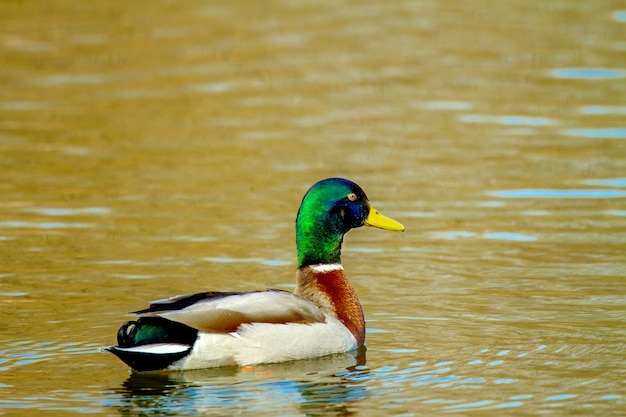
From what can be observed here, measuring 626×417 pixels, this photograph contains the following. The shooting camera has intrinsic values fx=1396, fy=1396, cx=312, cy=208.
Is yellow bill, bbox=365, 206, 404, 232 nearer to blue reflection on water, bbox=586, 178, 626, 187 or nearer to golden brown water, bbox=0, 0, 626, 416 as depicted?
golden brown water, bbox=0, 0, 626, 416

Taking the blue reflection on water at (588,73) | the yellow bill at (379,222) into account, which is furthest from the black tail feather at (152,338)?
the blue reflection on water at (588,73)

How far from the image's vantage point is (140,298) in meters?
11.8

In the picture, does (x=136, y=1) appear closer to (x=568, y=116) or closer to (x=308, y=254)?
(x=568, y=116)

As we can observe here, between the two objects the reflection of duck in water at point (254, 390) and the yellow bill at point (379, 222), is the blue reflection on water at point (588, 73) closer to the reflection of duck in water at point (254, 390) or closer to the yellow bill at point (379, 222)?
the yellow bill at point (379, 222)

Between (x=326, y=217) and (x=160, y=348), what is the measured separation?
2058 mm

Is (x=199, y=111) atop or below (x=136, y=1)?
below

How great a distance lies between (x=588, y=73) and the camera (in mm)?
21391

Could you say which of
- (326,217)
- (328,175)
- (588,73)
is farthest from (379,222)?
(588,73)

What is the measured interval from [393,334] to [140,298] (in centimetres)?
234

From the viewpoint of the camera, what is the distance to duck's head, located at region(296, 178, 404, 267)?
10961mm

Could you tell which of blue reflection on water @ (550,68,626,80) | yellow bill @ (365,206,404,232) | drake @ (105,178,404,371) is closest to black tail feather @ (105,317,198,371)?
A: drake @ (105,178,404,371)

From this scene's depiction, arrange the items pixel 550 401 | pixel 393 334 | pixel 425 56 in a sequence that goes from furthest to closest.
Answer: pixel 425 56 → pixel 393 334 → pixel 550 401

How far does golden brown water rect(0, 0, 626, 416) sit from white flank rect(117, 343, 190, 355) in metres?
0.23

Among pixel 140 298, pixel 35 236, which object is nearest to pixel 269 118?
pixel 35 236
